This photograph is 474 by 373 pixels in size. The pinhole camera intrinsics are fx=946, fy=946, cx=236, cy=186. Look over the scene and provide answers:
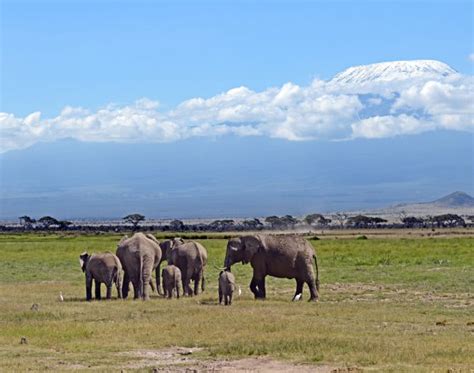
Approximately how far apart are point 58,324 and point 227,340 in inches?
198

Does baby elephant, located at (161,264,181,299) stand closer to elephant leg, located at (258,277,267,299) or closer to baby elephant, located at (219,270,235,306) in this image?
elephant leg, located at (258,277,267,299)

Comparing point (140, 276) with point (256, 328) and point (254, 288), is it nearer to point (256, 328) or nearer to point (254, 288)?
point (254, 288)

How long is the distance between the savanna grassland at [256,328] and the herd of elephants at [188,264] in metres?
0.73

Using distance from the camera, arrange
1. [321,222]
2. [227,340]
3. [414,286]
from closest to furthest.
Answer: [227,340]
[414,286]
[321,222]

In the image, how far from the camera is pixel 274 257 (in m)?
31.5

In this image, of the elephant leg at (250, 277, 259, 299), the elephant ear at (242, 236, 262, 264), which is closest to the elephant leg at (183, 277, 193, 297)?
the elephant ear at (242, 236, 262, 264)

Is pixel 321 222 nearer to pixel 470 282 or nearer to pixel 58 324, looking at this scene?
pixel 470 282

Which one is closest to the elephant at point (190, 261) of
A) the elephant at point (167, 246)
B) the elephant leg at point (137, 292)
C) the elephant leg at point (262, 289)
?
the elephant at point (167, 246)

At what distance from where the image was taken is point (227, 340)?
20.0 m

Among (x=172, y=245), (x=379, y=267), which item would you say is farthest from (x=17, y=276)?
(x=379, y=267)

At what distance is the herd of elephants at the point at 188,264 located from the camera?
3053 centimetres

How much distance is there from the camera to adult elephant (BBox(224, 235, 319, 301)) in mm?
31188

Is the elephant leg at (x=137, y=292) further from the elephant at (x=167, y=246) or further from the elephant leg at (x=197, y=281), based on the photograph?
the elephant at (x=167, y=246)

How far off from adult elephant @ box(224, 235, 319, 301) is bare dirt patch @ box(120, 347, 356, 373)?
12.6 metres
